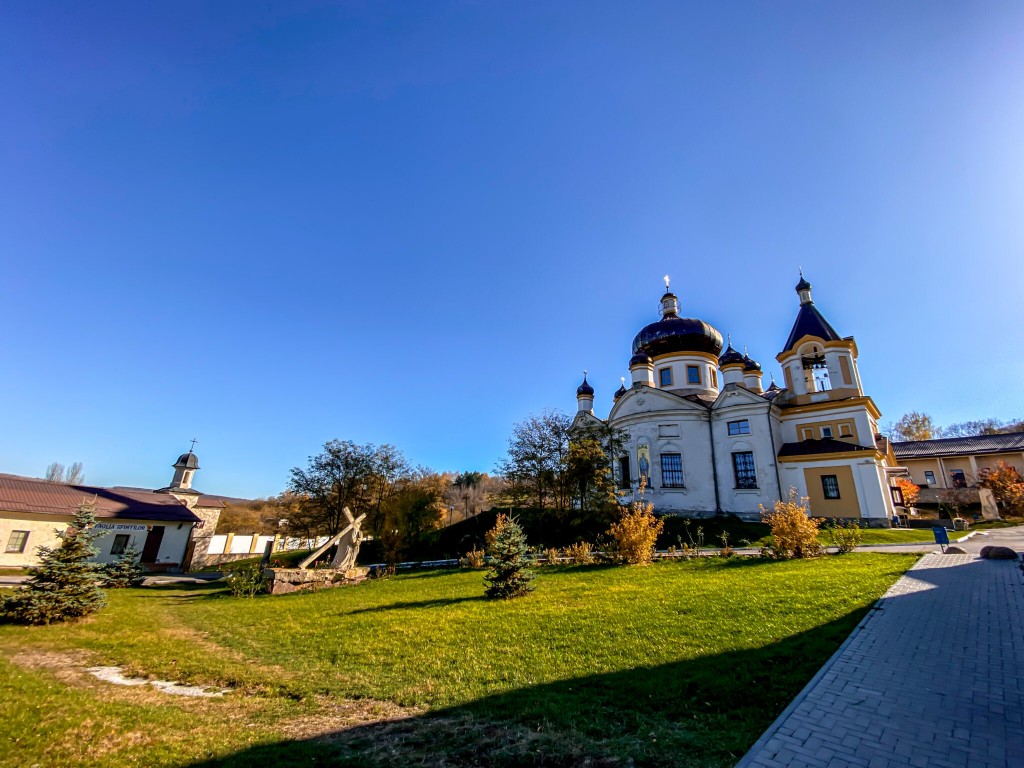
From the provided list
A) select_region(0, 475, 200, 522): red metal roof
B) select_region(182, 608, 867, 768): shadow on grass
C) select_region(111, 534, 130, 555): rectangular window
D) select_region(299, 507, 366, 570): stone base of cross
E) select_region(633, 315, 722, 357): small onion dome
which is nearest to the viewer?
select_region(182, 608, 867, 768): shadow on grass

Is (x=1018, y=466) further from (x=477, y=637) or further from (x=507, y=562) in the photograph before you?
(x=477, y=637)

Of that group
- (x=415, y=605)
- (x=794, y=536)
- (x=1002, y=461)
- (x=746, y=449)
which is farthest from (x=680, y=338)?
(x=1002, y=461)

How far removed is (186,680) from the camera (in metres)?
6.73

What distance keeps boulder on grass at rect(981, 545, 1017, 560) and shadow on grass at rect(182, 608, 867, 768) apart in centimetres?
1284

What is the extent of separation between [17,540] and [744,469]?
41677mm

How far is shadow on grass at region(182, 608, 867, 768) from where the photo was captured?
4102 millimetres

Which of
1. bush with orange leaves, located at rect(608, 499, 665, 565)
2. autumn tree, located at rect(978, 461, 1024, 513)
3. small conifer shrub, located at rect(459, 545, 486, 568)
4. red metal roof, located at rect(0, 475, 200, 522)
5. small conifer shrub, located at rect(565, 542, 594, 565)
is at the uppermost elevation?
autumn tree, located at rect(978, 461, 1024, 513)

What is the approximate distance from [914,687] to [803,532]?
11037 millimetres

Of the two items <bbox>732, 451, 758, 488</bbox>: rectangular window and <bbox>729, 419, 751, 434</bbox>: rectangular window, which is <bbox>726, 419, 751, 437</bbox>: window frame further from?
<bbox>732, 451, 758, 488</bbox>: rectangular window

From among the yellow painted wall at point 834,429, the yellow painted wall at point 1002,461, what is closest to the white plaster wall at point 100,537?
the yellow painted wall at point 834,429

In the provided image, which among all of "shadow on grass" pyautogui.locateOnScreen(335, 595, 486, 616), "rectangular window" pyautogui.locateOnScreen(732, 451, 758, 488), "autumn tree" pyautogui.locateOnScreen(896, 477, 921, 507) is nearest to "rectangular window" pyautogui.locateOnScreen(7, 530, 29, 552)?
"shadow on grass" pyautogui.locateOnScreen(335, 595, 486, 616)

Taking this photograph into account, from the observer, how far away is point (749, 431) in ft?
95.3

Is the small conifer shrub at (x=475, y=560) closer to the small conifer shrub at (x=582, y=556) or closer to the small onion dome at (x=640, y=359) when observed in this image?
the small conifer shrub at (x=582, y=556)

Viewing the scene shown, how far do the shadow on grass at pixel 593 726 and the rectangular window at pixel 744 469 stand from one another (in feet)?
81.6
